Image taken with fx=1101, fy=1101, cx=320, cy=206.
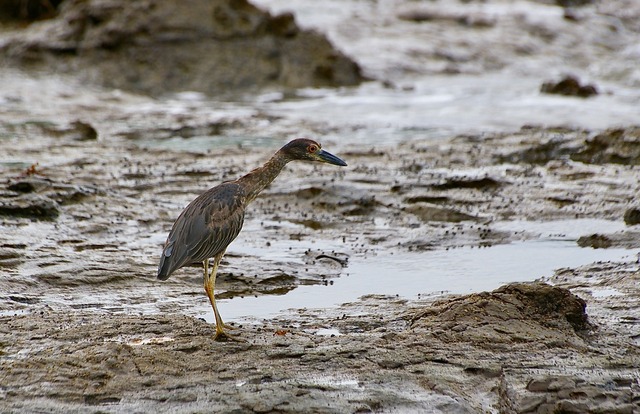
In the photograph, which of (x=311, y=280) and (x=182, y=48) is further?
(x=182, y=48)

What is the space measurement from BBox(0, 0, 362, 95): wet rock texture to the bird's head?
8.62 meters

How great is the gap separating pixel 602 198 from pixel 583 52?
11.7 meters

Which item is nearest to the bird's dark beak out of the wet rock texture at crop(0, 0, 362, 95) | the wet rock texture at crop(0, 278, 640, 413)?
the wet rock texture at crop(0, 278, 640, 413)

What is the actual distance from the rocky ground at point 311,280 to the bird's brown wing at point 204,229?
1.13 ft

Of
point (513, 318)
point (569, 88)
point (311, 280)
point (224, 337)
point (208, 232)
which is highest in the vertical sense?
point (208, 232)

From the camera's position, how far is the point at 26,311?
612cm

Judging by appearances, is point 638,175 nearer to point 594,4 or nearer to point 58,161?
point 58,161

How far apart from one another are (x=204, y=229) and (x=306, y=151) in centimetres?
127

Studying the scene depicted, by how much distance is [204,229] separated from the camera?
598cm

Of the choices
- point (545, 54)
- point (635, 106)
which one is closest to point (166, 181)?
point (635, 106)

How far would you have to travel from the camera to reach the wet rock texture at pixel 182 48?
1562 centimetres

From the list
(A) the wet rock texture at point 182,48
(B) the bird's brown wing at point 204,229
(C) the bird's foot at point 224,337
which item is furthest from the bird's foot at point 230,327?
(A) the wet rock texture at point 182,48

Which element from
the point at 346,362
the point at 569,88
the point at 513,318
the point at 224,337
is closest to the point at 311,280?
the point at 224,337

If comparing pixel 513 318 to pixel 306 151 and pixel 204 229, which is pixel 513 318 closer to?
pixel 204 229
